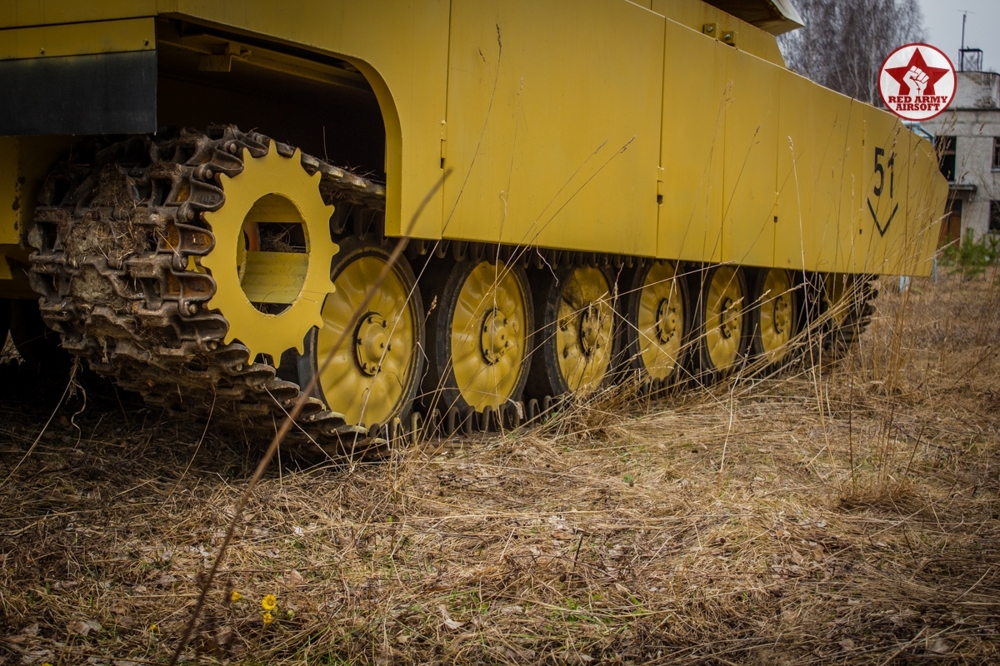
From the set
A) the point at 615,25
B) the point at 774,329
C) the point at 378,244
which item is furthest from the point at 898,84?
the point at 378,244

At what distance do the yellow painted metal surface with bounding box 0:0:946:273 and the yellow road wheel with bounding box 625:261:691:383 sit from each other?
0.36 meters

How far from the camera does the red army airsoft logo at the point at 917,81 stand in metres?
8.56

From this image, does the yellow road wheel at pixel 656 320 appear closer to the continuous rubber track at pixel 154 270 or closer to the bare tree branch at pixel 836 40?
the continuous rubber track at pixel 154 270

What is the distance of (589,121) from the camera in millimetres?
5812

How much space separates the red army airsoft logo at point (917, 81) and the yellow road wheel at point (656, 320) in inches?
96.9

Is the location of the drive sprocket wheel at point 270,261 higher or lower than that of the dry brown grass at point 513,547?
higher

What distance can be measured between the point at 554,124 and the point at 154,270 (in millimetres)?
2428

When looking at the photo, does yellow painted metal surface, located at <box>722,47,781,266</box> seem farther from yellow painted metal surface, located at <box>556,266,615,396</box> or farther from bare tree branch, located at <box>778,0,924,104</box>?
bare tree branch, located at <box>778,0,924,104</box>

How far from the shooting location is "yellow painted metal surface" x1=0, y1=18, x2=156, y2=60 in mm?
3654

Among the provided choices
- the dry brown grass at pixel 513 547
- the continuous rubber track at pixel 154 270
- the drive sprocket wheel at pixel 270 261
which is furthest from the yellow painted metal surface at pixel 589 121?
the dry brown grass at pixel 513 547

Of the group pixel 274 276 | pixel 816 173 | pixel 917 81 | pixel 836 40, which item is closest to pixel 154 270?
pixel 274 276

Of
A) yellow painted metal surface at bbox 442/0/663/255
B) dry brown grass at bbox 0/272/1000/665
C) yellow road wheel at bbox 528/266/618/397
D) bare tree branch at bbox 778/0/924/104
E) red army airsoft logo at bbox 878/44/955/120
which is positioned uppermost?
bare tree branch at bbox 778/0/924/104

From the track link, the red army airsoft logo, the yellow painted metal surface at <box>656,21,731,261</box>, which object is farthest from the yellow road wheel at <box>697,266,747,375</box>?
the track link

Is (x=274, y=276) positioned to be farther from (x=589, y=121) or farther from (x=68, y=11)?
(x=589, y=121)
